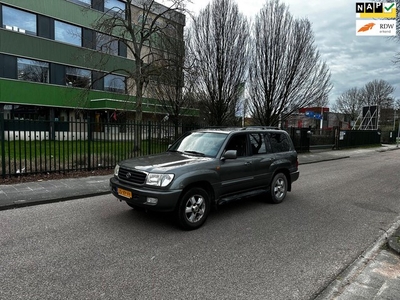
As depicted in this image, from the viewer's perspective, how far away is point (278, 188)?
711cm

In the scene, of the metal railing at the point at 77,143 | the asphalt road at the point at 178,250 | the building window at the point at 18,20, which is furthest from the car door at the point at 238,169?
the building window at the point at 18,20

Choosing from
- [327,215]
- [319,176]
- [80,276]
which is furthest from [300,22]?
[80,276]

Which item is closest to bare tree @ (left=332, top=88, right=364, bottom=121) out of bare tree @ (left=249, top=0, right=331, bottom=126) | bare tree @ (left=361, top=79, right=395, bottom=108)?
bare tree @ (left=361, top=79, right=395, bottom=108)

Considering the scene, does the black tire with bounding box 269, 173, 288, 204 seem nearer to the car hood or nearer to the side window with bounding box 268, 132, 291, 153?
the side window with bounding box 268, 132, 291, 153

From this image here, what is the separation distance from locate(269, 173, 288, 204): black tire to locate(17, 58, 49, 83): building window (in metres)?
23.3

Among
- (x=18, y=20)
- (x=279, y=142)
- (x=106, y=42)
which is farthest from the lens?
(x=18, y=20)

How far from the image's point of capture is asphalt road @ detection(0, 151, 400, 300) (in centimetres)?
319

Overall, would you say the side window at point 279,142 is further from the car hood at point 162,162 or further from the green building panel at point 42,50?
the green building panel at point 42,50

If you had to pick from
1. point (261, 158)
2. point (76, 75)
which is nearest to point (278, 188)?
point (261, 158)

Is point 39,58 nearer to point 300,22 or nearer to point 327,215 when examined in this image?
point 300,22

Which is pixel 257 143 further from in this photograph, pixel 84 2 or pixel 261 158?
pixel 84 2

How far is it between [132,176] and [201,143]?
1.72 meters

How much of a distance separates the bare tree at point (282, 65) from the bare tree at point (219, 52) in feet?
3.90

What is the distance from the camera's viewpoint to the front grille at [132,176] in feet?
16.0
